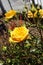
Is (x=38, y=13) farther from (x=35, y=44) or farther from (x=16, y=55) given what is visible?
(x=16, y=55)

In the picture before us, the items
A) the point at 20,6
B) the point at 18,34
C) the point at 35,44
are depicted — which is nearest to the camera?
the point at 18,34

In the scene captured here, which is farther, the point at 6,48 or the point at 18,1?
the point at 18,1

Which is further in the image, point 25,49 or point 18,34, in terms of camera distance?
point 25,49

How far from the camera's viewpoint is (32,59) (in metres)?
1.62

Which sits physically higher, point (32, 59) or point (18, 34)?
point (18, 34)

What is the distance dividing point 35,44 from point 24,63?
193 mm

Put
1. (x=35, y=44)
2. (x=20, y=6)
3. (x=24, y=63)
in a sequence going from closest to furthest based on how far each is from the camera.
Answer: (x=35, y=44) < (x=24, y=63) < (x=20, y=6)

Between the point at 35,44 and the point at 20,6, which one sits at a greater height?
the point at 35,44

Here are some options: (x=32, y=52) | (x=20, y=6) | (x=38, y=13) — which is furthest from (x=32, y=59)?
(x=20, y=6)

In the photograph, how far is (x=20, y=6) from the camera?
355 cm

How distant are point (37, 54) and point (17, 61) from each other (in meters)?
0.17

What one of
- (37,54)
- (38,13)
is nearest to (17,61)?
(37,54)

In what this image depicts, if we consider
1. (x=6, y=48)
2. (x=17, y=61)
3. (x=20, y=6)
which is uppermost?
(x=6, y=48)

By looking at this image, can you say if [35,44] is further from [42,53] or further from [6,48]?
[6,48]
